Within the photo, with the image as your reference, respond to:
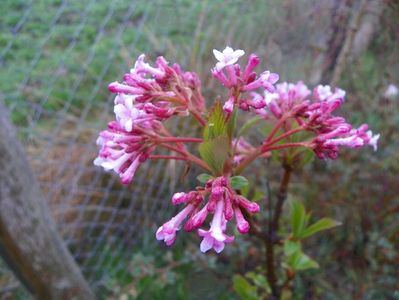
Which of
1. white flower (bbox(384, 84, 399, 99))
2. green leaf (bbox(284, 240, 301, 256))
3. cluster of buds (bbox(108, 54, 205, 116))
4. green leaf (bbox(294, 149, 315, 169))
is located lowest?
white flower (bbox(384, 84, 399, 99))

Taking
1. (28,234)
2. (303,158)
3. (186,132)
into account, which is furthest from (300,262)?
(186,132)

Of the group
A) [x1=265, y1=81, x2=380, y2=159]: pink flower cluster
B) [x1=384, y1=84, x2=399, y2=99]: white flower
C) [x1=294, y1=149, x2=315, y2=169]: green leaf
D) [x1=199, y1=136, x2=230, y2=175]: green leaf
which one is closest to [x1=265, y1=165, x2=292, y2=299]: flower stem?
[x1=294, y1=149, x2=315, y2=169]: green leaf

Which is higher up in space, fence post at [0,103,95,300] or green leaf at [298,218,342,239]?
green leaf at [298,218,342,239]

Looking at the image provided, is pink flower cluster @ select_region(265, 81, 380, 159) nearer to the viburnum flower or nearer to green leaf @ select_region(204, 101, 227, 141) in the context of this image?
the viburnum flower

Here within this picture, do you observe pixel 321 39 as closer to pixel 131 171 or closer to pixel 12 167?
pixel 12 167

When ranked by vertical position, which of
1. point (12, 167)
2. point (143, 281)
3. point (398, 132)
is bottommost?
point (143, 281)

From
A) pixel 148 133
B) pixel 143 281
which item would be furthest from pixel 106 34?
pixel 148 133

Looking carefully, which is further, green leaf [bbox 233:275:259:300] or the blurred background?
the blurred background
